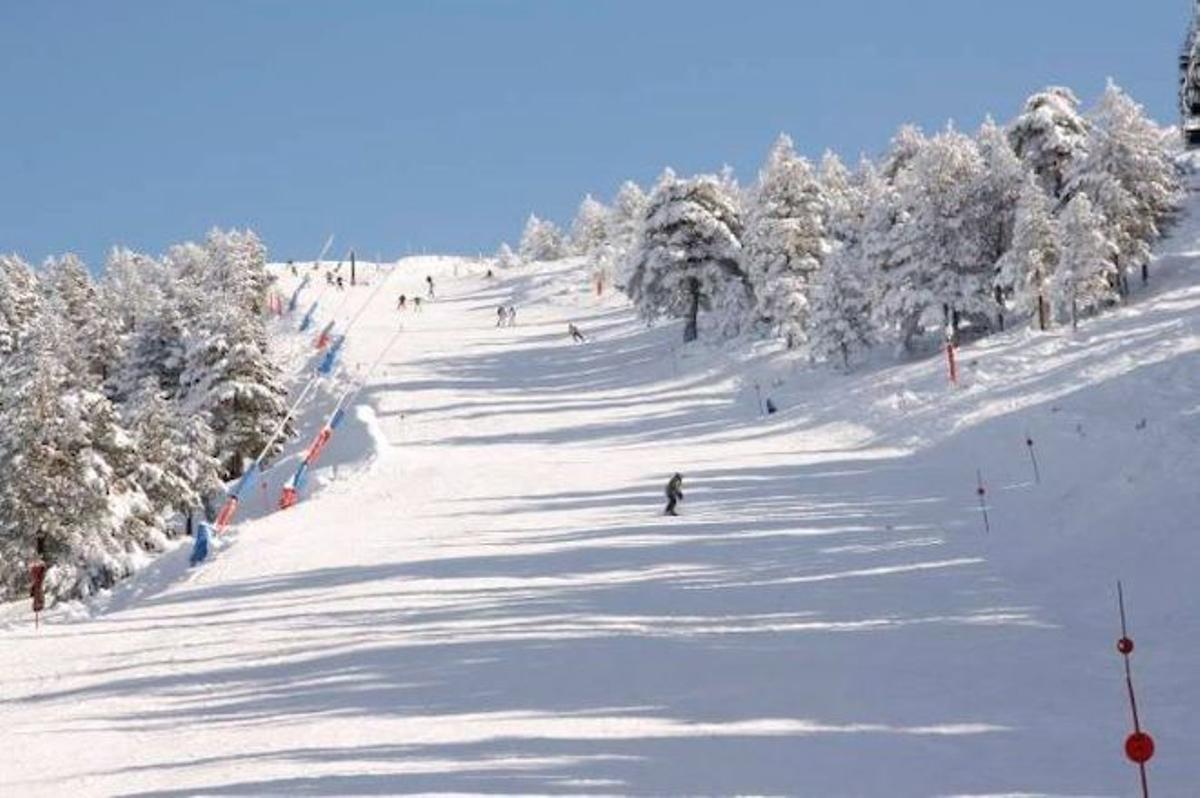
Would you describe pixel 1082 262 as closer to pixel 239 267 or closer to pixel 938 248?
pixel 938 248

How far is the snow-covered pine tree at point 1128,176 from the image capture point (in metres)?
46.0

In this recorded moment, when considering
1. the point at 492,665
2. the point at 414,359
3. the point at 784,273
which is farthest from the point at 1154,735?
the point at 414,359

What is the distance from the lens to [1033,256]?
144ft

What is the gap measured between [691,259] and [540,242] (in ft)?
345

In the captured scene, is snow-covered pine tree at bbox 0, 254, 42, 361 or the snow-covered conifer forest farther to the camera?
snow-covered pine tree at bbox 0, 254, 42, 361

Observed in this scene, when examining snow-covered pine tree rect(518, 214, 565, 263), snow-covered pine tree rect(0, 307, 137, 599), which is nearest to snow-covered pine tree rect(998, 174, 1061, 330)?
snow-covered pine tree rect(0, 307, 137, 599)

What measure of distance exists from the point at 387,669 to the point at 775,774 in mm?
6637

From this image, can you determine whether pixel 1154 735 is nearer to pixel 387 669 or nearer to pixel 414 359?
pixel 387 669

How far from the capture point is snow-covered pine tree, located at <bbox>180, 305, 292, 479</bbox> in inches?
1978

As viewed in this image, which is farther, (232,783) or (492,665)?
(492,665)

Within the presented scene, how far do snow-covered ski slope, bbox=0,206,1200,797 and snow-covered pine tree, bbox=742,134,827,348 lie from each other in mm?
15732

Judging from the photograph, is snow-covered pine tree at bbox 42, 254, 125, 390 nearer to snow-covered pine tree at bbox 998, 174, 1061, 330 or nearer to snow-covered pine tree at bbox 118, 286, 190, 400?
snow-covered pine tree at bbox 118, 286, 190, 400

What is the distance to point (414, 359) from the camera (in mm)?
65500

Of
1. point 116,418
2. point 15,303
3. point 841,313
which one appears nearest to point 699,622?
point 116,418
